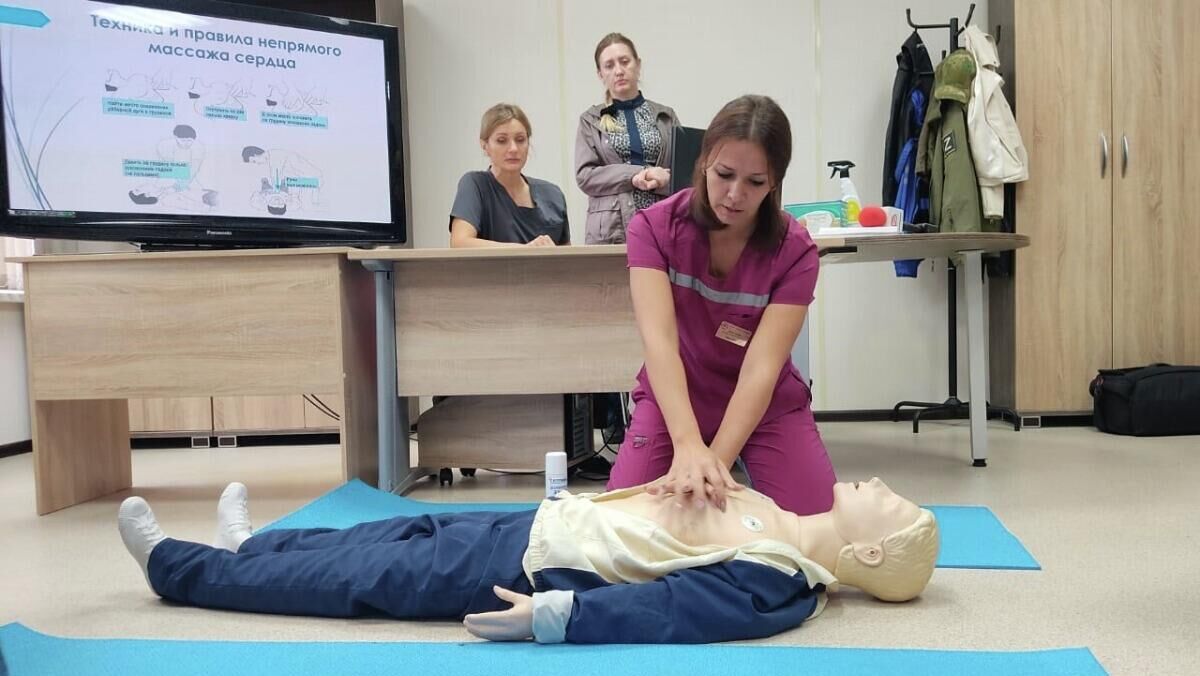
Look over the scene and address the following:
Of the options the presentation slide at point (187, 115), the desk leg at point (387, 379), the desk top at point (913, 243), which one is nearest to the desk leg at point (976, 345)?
the desk top at point (913, 243)

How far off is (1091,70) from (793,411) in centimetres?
292

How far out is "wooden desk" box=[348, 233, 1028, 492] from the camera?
263 cm

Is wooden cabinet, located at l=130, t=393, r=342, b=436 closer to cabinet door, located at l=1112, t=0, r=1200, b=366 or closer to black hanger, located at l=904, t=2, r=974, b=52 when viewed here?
black hanger, located at l=904, t=2, r=974, b=52

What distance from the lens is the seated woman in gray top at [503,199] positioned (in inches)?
119

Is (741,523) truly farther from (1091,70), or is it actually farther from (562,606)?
(1091,70)

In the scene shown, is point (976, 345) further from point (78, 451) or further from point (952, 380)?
point (78, 451)

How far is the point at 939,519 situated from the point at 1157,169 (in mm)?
2631

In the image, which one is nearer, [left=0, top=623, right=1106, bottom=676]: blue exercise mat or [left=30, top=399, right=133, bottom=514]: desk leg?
[left=0, top=623, right=1106, bottom=676]: blue exercise mat

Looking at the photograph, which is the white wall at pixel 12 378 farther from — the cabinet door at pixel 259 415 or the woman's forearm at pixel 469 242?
the woman's forearm at pixel 469 242

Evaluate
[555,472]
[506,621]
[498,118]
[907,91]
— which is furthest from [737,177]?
[907,91]

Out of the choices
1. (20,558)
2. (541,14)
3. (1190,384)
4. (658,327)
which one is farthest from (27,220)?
(1190,384)

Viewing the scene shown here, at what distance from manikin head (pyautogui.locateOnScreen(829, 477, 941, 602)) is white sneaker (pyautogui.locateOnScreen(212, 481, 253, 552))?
1113 millimetres

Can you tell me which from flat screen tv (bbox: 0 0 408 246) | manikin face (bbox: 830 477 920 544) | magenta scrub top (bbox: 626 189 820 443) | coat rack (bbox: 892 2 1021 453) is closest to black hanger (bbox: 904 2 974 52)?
coat rack (bbox: 892 2 1021 453)

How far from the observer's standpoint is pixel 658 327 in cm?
170
